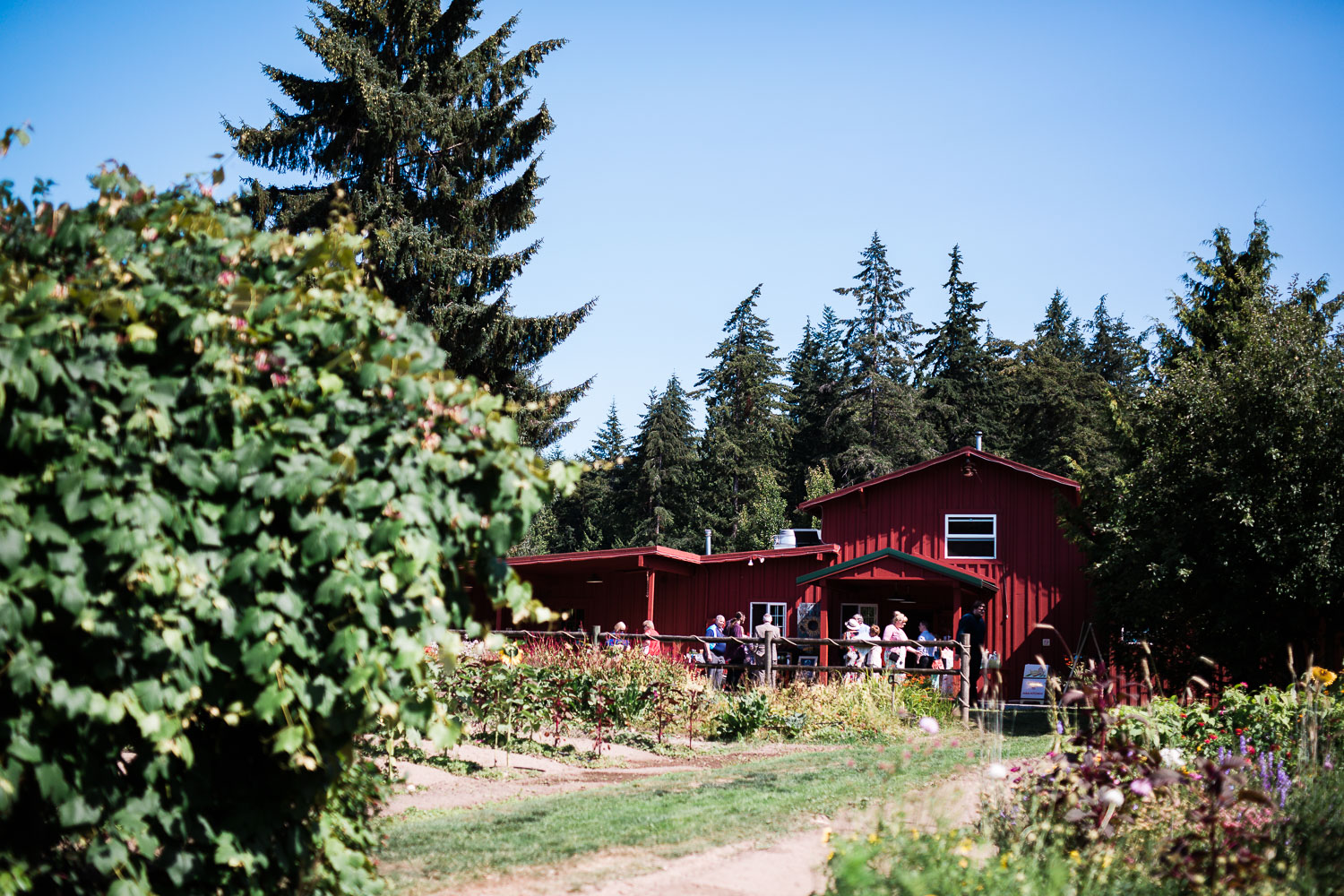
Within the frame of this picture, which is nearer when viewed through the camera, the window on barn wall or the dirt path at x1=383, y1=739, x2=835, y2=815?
the dirt path at x1=383, y1=739, x2=835, y2=815

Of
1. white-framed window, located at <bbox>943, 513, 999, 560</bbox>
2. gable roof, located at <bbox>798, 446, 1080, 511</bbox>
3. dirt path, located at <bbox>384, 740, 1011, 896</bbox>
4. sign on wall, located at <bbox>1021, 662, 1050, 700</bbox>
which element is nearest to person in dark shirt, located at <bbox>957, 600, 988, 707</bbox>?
sign on wall, located at <bbox>1021, 662, 1050, 700</bbox>

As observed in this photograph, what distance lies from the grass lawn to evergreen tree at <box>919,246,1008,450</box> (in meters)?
42.5

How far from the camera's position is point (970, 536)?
22.7m

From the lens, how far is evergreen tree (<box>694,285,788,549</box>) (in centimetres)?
5194

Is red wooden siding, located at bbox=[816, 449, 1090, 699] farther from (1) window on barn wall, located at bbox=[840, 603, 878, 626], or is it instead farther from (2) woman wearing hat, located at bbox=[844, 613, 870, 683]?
(2) woman wearing hat, located at bbox=[844, 613, 870, 683]

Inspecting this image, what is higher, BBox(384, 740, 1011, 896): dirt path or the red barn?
the red barn

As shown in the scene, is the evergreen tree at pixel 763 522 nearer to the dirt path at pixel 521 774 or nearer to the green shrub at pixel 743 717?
the green shrub at pixel 743 717

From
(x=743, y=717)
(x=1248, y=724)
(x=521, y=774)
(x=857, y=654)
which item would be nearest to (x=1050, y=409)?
(x=857, y=654)

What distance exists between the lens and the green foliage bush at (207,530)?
296cm

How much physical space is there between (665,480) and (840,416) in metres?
9.51

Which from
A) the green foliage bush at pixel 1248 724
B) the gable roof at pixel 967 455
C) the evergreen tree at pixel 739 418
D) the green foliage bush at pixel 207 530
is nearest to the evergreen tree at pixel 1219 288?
the gable roof at pixel 967 455

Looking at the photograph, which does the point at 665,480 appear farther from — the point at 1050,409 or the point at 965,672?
the point at 965,672

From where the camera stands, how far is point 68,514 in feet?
9.49

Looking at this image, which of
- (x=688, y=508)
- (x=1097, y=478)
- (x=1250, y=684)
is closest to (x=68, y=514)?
(x=1250, y=684)
